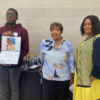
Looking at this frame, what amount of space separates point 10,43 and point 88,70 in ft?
3.86

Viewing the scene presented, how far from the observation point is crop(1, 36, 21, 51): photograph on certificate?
1.90 meters

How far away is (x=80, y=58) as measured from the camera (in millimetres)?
1641

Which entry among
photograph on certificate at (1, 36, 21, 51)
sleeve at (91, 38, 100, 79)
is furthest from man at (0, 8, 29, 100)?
sleeve at (91, 38, 100, 79)

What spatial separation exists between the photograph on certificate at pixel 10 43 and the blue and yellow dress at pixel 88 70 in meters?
0.92

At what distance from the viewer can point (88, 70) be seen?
1.56 meters

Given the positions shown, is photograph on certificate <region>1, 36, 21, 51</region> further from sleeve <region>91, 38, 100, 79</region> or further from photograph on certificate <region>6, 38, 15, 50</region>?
sleeve <region>91, 38, 100, 79</region>

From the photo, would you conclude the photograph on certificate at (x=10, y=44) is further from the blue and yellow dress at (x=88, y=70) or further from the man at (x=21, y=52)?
the blue and yellow dress at (x=88, y=70)

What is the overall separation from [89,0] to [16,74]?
2341mm

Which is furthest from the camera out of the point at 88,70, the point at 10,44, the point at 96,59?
the point at 10,44

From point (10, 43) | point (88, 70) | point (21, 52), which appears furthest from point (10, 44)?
point (88, 70)

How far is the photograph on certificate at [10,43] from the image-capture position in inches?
74.8

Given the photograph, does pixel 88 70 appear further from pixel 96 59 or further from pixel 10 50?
pixel 10 50

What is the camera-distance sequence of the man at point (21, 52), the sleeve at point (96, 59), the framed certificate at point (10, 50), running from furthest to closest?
the man at point (21, 52) < the framed certificate at point (10, 50) < the sleeve at point (96, 59)

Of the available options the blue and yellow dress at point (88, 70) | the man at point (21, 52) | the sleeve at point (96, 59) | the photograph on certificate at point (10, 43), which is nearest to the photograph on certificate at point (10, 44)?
the photograph on certificate at point (10, 43)
